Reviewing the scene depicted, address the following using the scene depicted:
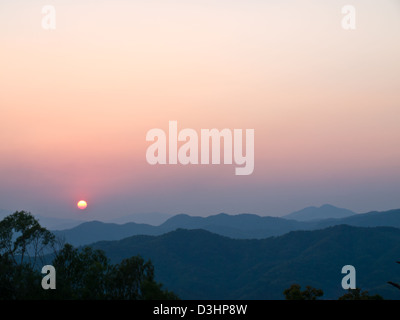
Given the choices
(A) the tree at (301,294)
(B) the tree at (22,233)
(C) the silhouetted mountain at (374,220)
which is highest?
(B) the tree at (22,233)

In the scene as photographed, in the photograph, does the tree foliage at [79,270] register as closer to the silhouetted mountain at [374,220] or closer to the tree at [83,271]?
the tree at [83,271]

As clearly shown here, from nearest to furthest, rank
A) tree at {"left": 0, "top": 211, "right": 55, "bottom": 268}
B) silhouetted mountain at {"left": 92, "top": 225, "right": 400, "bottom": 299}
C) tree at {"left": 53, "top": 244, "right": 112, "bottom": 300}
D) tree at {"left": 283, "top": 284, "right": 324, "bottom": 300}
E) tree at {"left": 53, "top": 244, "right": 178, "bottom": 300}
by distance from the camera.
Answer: tree at {"left": 283, "top": 284, "right": 324, "bottom": 300} < tree at {"left": 53, "top": 244, "right": 112, "bottom": 300} < tree at {"left": 53, "top": 244, "right": 178, "bottom": 300} < tree at {"left": 0, "top": 211, "right": 55, "bottom": 268} < silhouetted mountain at {"left": 92, "top": 225, "right": 400, "bottom": 299}

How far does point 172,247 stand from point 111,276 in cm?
8933

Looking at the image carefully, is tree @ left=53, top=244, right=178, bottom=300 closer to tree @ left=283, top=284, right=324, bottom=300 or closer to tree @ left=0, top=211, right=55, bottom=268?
tree @ left=0, top=211, right=55, bottom=268

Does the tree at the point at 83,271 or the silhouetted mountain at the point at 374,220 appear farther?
the silhouetted mountain at the point at 374,220

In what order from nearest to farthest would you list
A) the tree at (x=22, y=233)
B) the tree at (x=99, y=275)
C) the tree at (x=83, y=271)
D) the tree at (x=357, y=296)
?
the tree at (x=357, y=296) < the tree at (x=83, y=271) < the tree at (x=99, y=275) < the tree at (x=22, y=233)

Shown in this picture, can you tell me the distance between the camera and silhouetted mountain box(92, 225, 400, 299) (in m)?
88.1

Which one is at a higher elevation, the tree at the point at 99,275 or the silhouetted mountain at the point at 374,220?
the tree at the point at 99,275

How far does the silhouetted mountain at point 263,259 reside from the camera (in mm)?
88062

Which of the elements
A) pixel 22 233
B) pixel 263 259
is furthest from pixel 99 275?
pixel 263 259

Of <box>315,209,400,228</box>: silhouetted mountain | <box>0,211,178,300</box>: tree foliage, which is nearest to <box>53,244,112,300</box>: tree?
<box>0,211,178,300</box>: tree foliage

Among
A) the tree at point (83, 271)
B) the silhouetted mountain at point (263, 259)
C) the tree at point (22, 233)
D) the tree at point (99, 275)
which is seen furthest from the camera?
the silhouetted mountain at point (263, 259)

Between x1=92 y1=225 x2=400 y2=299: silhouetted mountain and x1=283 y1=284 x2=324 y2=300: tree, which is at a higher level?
x1=283 y1=284 x2=324 y2=300: tree

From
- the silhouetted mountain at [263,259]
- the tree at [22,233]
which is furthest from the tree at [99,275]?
the silhouetted mountain at [263,259]
